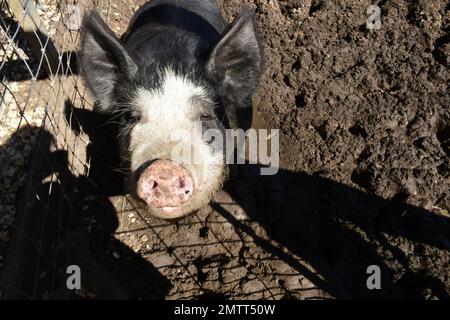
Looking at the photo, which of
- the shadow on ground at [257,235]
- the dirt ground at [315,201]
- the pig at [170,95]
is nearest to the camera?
the pig at [170,95]

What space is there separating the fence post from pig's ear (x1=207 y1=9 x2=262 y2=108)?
63.7 inches

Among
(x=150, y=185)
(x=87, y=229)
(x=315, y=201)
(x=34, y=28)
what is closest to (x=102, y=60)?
(x=34, y=28)

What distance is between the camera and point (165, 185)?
2730mm

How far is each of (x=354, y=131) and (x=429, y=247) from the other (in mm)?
1387

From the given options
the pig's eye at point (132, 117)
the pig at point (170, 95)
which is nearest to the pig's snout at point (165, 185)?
the pig at point (170, 95)

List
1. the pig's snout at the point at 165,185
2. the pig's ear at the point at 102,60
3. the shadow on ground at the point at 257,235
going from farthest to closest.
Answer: the shadow on ground at the point at 257,235 < the pig's ear at the point at 102,60 < the pig's snout at the point at 165,185

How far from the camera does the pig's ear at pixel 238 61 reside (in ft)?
10.5

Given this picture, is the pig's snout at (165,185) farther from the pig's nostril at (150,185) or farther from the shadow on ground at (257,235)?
the shadow on ground at (257,235)

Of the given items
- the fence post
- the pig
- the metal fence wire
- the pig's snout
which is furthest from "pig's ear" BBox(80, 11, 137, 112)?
the pig's snout

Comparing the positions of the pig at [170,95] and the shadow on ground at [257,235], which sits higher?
the pig at [170,95]

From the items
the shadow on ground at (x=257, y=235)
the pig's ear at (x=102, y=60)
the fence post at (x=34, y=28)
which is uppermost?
the fence post at (x=34, y=28)

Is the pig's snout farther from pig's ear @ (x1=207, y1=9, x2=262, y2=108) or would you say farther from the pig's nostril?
pig's ear @ (x1=207, y1=9, x2=262, y2=108)

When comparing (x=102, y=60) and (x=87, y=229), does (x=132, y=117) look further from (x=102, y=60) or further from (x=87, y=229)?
(x=87, y=229)
